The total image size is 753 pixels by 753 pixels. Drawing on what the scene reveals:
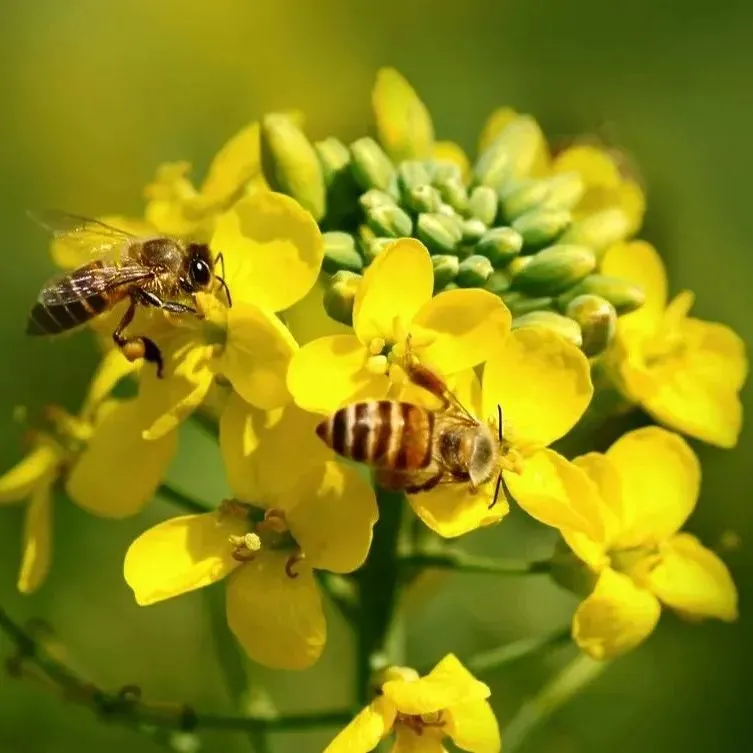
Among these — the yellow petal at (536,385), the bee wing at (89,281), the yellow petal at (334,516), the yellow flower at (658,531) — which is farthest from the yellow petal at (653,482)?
the bee wing at (89,281)

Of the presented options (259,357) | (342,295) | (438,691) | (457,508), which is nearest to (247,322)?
(259,357)

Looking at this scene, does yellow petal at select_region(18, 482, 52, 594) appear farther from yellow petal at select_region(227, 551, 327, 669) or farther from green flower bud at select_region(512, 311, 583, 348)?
green flower bud at select_region(512, 311, 583, 348)

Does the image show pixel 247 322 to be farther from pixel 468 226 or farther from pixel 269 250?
pixel 468 226

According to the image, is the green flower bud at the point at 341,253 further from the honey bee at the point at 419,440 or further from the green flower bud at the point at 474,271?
the honey bee at the point at 419,440

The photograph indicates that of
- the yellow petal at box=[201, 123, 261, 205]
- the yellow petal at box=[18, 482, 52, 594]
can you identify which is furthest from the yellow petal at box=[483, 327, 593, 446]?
the yellow petal at box=[18, 482, 52, 594]

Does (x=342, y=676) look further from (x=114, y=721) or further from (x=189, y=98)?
(x=189, y=98)

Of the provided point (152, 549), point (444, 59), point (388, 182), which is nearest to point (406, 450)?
point (152, 549)

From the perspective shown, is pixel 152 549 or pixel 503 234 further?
pixel 503 234
